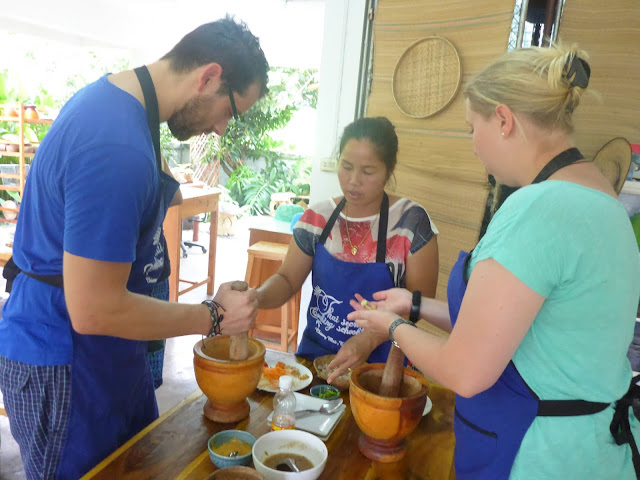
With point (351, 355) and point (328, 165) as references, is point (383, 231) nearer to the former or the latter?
point (351, 355)

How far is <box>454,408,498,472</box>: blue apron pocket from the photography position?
91 cm

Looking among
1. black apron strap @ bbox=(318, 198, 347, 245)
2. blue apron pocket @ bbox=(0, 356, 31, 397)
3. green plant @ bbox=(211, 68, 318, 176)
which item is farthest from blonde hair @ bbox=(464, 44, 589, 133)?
green plant @ bbox=(211, 68, 318, 176)

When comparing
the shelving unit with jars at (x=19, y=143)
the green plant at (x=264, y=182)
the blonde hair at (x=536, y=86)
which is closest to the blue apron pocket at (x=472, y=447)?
the blonde hair at (x=536, y=86)

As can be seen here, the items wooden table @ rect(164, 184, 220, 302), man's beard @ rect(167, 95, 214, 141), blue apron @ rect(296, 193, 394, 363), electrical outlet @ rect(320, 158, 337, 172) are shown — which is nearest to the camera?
man's beard @ rect(167, 95, 214, 141)

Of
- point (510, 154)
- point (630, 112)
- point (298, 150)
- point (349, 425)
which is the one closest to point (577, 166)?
point (510, 154)

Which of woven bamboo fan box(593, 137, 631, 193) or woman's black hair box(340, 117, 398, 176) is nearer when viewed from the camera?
woman's black hair box(340, 117, 398, 176)

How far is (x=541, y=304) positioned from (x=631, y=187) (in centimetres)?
183

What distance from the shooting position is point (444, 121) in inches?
100

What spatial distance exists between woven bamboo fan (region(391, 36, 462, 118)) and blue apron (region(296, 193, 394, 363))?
110cm

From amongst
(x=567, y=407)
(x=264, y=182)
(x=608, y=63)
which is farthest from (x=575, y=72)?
(x=264, y=182)

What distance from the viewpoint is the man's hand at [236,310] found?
4.00ft

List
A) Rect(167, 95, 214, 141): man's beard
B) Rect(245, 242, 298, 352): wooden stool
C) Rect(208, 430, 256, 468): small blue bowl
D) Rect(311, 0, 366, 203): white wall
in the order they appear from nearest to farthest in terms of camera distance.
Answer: Rect(208, 430, 256, 468): small blue bowl < Rect(167, 95, 214, 141): man's beard < Rect(311, 0, 366, 203): white wall < Rect(245, 242, 298, 352): wooden stool

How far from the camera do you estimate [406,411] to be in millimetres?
1019

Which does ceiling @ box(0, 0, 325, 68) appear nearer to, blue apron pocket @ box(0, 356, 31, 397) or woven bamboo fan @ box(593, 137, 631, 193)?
woven bamboo fan @ box(593, 137, 631, 193)
